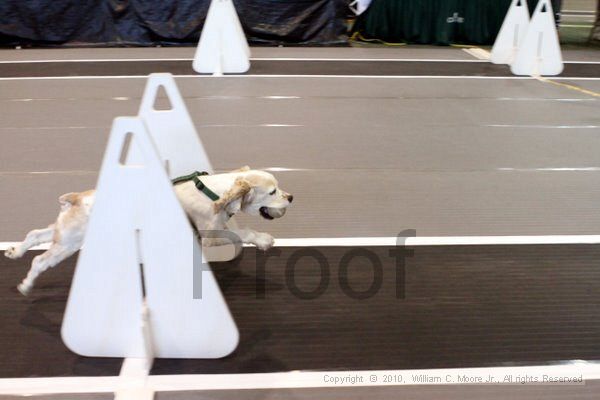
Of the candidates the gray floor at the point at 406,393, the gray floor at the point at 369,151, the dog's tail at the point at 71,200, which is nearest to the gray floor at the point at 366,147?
the gray floor at the point at 369,151

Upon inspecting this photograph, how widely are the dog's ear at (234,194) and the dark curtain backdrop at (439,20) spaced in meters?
9.08

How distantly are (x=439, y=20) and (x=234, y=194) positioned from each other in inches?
364

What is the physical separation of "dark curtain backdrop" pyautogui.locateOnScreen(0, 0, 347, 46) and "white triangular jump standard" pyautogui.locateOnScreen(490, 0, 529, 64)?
292cm

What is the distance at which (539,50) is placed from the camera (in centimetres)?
785

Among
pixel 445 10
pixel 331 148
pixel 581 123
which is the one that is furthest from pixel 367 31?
pixel 331 148

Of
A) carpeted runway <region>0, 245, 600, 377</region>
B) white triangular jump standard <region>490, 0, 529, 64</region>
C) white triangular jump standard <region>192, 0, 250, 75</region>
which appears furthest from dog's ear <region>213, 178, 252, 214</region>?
white triangular jump standard <region>490, 0, 529, 64</region>

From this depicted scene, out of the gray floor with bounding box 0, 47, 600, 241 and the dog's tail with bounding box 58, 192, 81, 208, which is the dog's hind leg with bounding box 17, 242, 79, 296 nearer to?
the dog's tail with bounding box 58, 192, 81, 208

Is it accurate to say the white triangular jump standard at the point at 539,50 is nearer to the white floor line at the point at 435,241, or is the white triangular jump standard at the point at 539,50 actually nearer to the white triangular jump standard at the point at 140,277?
the white floor line at the point at 435,241

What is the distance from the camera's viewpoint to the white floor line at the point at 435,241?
11.0 feet

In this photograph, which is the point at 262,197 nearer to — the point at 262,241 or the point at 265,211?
the point at 265,211

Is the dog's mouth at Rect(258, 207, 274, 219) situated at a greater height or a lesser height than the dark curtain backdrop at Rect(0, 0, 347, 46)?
lesser

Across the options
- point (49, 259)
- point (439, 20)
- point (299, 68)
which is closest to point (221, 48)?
point (299, 68)

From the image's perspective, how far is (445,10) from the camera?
10.9 metres

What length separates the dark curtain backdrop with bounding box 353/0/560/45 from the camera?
10.9 meters
